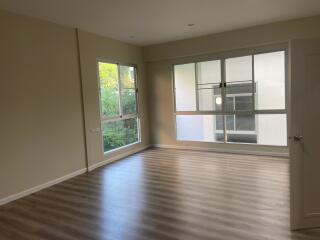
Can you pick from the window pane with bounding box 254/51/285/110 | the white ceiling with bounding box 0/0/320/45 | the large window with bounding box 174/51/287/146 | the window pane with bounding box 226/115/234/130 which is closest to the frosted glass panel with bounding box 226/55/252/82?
the large window with bounding box 174/51/287/146

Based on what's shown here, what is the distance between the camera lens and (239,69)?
568cm

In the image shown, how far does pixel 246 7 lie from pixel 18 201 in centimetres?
447

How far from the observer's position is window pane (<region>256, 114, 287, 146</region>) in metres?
5.39

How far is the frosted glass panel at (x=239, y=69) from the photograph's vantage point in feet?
18.3

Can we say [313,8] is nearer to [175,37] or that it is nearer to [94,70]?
Answer: [175,37]

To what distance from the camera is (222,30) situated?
545 cm

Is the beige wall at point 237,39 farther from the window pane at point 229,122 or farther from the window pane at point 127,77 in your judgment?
the window pane at point 229,122

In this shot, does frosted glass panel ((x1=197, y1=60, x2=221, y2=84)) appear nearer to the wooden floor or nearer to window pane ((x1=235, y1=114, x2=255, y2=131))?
window pane ((x1=235, y1=114, x2=255, y2=131))

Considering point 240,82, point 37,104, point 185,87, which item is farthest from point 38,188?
point 240,82

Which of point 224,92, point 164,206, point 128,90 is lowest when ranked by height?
point 164,206

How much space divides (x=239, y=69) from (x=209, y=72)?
0.69 metres

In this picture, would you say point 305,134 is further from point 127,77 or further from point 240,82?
point 127,77

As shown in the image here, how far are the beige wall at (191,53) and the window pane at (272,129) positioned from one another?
5.9 inches

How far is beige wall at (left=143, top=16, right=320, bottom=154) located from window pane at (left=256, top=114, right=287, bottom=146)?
150mm
